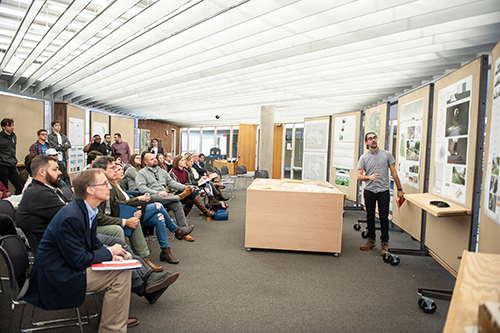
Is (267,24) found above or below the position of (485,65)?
above

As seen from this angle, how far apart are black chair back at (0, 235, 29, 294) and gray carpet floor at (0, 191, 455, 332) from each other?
2.00 ft

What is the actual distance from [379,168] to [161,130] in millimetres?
16471

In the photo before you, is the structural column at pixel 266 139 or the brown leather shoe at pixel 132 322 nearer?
the brown leather shoe at pixel 132 322

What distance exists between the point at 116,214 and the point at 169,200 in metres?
1.35

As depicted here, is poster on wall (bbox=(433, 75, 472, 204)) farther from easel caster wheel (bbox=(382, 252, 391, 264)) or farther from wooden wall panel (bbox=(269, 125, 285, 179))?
wooden wall panel (bbox=(269, 125, 285, 179))

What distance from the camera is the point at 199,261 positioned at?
3.80 metres

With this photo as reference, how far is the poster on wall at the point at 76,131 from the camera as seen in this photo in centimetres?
955

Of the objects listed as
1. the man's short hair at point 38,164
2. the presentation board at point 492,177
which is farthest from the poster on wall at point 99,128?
the presentation board at point 492,177

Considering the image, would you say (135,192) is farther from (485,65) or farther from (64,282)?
(485,65)

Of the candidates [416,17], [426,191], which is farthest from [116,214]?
[416,17]

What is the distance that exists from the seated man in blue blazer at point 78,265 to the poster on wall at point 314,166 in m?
6.87

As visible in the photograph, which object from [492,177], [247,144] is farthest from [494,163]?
[247,144]

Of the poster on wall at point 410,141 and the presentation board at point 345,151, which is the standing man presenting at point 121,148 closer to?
the presentation board at point 345,151

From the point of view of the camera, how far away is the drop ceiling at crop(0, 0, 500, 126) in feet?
12.1
